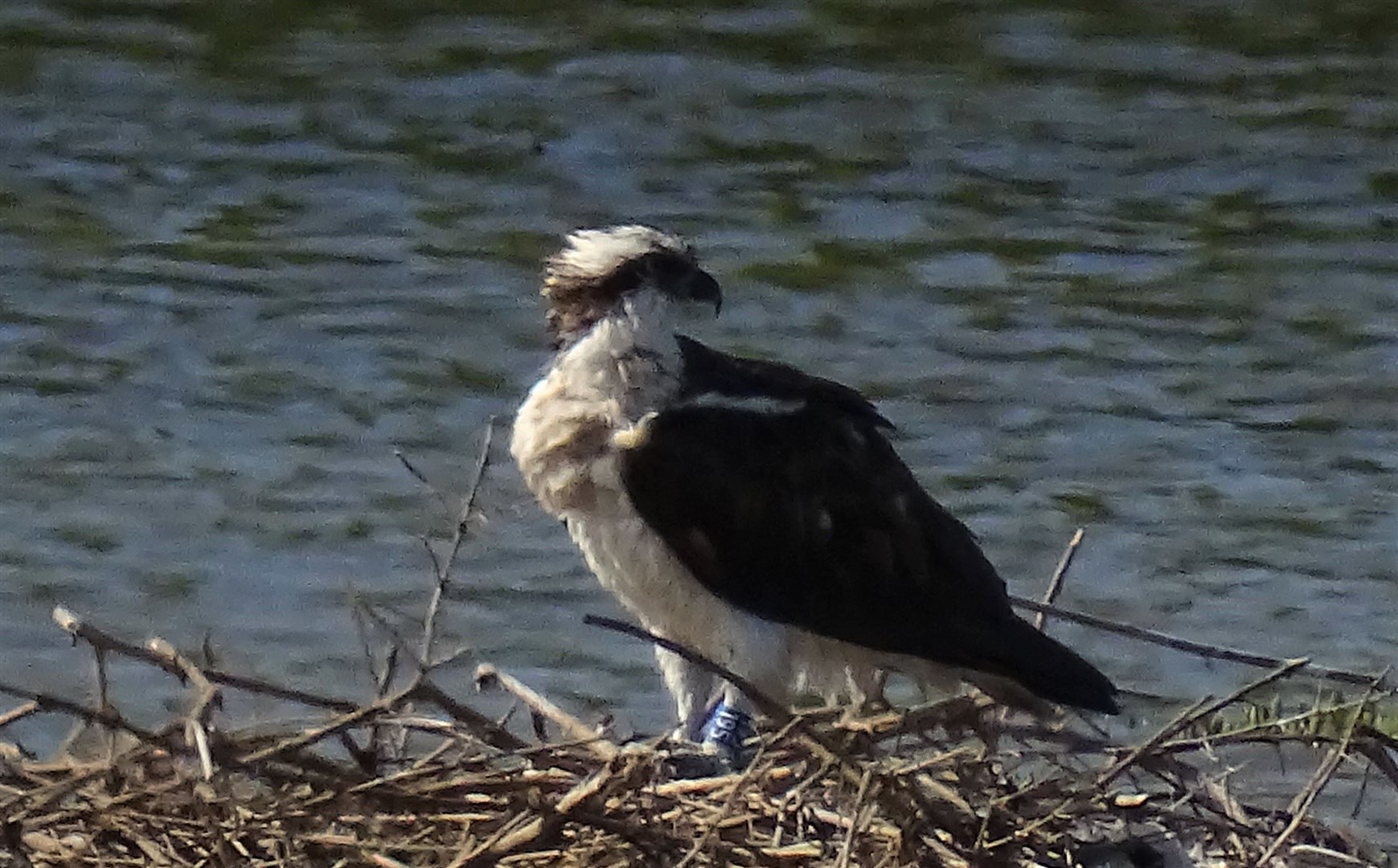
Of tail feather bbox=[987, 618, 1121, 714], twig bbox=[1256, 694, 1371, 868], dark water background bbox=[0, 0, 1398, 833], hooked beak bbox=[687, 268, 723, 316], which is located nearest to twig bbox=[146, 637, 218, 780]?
hooked beak bbox=[687, 268, 723, 316]

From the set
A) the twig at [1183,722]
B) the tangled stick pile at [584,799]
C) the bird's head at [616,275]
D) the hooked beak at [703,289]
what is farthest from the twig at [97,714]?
the twig at [1183,722]

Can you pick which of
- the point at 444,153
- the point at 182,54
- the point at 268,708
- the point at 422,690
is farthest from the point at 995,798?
the point at 182,54

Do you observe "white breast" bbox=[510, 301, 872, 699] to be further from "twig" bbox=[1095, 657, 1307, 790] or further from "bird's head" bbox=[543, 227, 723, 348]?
"twig" bbox=[1095, 657, 1307, 790]

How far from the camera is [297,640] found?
1066 centimetres

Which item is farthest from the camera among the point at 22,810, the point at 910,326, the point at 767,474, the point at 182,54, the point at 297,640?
the point at 182,54

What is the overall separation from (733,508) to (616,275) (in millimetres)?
598

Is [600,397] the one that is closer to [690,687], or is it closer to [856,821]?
[690,687]

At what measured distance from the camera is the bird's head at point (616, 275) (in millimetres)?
7379

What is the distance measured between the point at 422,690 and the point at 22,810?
31.0 inches

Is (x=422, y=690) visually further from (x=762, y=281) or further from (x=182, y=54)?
(x=182, y=54)

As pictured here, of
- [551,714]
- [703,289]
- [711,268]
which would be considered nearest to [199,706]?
[551,714]

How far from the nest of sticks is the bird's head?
1.06 meters

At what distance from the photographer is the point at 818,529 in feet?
25.0

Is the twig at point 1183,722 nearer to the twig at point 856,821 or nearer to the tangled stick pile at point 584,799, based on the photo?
the tangled stick pile at point 584,799
